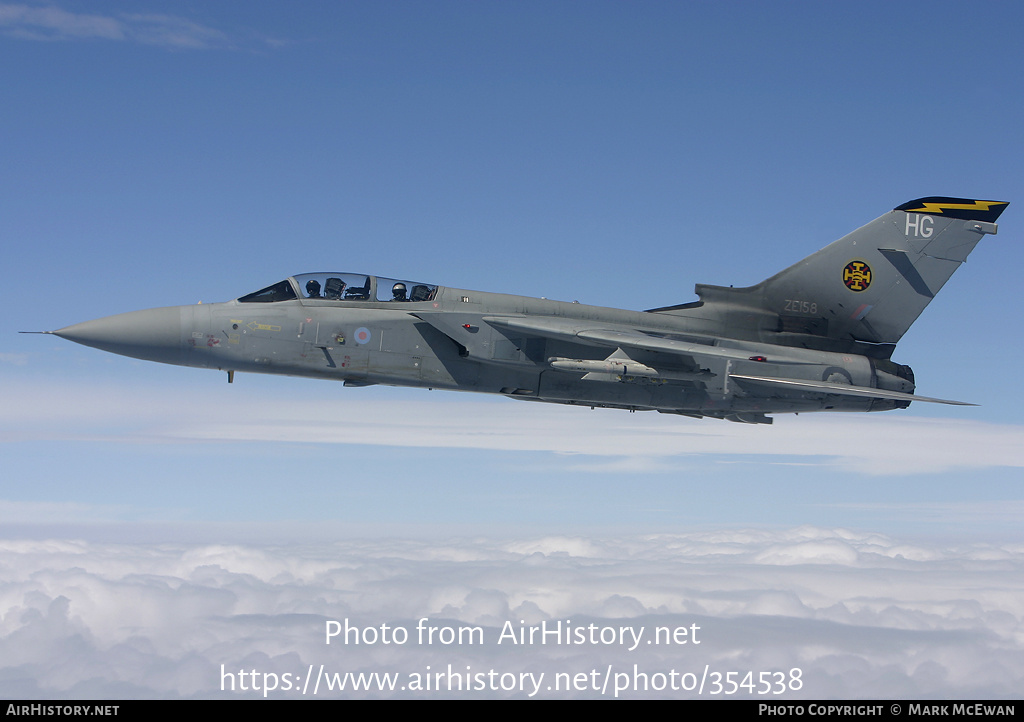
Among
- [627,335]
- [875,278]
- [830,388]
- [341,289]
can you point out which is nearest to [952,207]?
[875,278]

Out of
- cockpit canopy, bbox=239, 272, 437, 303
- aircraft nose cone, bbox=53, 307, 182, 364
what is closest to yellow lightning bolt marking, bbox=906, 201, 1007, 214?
cockpit canopy, bbox=239, 272, 437, 303

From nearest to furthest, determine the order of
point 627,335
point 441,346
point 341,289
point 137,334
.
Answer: point 137,334
point 627,335
point 341,289
point 441,346

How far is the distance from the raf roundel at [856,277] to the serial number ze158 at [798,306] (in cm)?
101

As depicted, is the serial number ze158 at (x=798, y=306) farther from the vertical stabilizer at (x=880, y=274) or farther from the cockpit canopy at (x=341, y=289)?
the cockpit canopy at (x=341, y=289)

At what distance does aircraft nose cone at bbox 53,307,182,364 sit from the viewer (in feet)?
54.4

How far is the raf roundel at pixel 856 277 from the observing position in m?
20.8

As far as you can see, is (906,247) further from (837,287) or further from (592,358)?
(592,358)

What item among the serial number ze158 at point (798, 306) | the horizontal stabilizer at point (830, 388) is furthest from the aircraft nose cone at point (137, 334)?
the serial number ze158 at point (798, 306)

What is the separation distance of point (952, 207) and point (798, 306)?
175 inches

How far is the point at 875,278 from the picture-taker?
20812mm

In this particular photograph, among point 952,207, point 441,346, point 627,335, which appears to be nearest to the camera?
point 627,335

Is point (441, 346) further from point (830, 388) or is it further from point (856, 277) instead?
point (856, 277)
